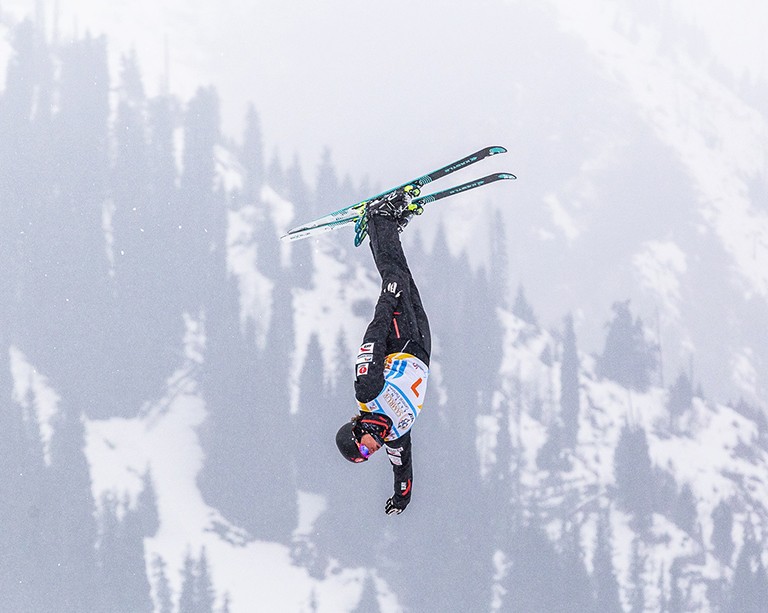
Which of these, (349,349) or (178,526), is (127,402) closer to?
(178,526)

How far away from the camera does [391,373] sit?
11.7 meters

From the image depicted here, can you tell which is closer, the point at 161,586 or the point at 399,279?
the point at 399,279

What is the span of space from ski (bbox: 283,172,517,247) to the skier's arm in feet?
9.60

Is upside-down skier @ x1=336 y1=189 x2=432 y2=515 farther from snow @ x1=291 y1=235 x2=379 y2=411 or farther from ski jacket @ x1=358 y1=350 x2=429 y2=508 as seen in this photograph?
snow @ x1=291 y1=235 x2=379 y2=411

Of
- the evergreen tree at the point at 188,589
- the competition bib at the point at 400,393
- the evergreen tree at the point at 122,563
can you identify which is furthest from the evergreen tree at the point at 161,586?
the competition bib at the point at 400,393

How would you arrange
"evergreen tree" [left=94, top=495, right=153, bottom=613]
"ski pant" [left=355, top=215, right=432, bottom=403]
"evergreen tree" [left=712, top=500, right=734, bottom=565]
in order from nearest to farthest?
"ski pant" [left=355, top=215, right=432, bottom=403], "evergreen tree" [left=94, top=495, right=153, bottom=613], "evergreen tree" [left=712, top=500, right=734, bottom=565]

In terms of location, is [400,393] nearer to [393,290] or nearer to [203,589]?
[393,290]

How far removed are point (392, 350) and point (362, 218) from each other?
8.12ft

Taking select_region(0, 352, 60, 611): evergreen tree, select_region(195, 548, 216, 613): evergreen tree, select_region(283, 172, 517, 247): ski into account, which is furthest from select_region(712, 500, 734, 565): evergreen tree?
select_region(283, 172, 517, 247): ski

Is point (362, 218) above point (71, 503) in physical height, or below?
below

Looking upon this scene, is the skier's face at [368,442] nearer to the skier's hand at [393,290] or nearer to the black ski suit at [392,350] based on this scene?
the black ski suit at [392,350]

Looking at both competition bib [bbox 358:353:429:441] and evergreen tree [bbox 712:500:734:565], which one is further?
evergreen tree [bbox 712:500:734:565]

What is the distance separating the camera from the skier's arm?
12328 millimetres

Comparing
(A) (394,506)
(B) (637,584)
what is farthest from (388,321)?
(B) (637,584)
